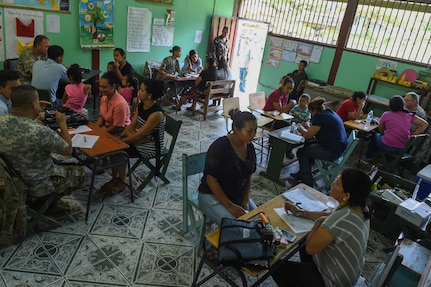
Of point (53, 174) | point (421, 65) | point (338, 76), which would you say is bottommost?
point (53, 174)

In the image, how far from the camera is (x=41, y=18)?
541cm

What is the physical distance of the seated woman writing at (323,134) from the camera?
386 cm

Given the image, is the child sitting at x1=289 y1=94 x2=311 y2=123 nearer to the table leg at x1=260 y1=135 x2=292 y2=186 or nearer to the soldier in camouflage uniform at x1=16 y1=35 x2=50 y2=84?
the table leg at x1=260 y1=135 x2=292 y2=186

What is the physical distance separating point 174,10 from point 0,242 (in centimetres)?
628

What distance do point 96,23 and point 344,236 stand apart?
19.7ft

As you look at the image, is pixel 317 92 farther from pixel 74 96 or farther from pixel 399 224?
pixel 74 96

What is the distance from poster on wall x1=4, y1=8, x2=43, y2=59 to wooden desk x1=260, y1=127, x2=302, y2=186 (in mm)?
4355

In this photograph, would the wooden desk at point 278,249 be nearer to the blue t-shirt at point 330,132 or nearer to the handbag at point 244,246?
the handbag at point 244,246

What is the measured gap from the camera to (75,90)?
3889 mm

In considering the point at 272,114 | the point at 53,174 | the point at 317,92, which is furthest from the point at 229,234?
the point at 317,92

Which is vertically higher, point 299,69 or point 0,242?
point 299,69

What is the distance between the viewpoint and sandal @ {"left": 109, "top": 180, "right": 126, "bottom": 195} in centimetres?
353

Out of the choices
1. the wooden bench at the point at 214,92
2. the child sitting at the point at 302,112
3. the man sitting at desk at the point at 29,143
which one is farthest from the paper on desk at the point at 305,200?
the wooden bench at the point at 214,92

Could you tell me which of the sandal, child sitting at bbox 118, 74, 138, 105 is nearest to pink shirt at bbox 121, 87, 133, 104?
child sitting at bbox 118, 74, 138, 105
